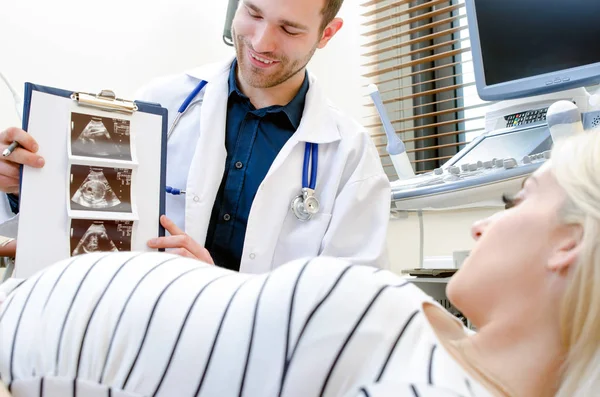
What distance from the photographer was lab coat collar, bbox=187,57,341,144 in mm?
1572

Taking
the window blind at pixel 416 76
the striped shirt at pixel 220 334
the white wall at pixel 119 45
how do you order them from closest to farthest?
the striped shirt at pixel 220 334
the white wall at pixel 119 45
the window blind at pixel 416 76

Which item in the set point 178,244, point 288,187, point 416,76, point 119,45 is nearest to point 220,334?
point 178,244

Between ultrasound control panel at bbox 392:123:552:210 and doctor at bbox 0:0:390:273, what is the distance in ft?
0.31

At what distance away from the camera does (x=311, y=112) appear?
1628mm

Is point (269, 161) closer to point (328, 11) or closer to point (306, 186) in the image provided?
point (306, 186)

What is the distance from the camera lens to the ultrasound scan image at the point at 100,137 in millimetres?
1253

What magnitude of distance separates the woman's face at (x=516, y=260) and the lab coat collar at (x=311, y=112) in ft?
2.77

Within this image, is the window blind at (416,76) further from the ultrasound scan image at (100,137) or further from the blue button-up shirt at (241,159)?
the ultrasound scan image at (100,137)

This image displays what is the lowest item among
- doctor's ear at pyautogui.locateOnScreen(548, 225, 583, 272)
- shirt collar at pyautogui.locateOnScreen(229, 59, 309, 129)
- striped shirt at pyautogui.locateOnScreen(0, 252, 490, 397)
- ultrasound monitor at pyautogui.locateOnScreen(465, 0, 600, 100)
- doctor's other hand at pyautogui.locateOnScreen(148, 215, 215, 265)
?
striped shirt at pyautogui.locateOnScreen(0, 252, 490, 397)

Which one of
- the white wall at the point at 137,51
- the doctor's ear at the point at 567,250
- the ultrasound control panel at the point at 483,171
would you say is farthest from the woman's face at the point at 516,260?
the white wall at the point at 137,51

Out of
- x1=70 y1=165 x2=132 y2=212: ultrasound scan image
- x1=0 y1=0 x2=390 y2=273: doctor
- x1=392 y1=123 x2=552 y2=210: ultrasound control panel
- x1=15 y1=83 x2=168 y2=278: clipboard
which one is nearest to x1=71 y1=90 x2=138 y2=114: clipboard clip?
x1=15 y1=83 x2=168 y2=278: clipboard

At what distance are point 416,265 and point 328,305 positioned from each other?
1847 millimetres

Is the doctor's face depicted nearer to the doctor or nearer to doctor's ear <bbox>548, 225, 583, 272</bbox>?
the doctor

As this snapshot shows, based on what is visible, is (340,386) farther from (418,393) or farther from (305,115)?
(305,115)
